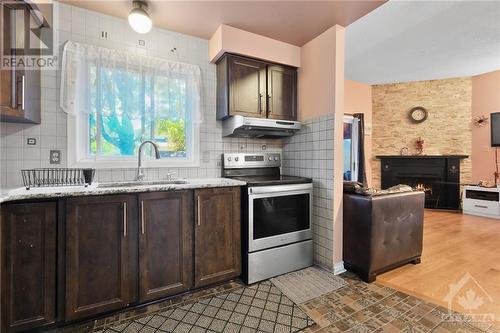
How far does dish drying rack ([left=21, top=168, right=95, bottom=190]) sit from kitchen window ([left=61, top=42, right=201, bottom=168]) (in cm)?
13

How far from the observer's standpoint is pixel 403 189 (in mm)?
2449

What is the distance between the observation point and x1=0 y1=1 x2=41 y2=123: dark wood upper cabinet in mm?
1548

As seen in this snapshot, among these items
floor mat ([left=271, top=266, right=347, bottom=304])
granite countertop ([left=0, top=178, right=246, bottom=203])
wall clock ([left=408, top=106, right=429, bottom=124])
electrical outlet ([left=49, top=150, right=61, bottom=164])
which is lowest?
floor mat ([left=271, top=266, right=347, bottom=304])

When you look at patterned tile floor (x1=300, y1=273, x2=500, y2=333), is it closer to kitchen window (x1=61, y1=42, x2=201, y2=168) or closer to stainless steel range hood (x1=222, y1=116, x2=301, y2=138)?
stainless steel range hood (x1=222, y1=116, x2=301, y2=138)

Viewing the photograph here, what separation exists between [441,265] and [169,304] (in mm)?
2774

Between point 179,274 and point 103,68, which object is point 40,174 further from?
point 179,274

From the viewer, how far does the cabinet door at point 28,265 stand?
4.57 feet

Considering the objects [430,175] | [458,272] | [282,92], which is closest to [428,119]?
[430,175]

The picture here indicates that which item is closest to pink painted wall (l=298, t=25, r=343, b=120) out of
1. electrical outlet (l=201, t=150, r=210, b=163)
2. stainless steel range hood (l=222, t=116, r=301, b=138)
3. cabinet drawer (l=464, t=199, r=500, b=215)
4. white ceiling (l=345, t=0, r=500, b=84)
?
stainless steel range hood (l=222, t=116, r=301, b=138)

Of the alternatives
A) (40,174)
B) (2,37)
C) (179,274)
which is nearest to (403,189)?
(179,274)

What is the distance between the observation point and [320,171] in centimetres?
249

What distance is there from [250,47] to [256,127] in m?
0.89

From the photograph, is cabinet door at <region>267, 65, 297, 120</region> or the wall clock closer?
cabinet door at <region>267, 65, 297, 120</region>

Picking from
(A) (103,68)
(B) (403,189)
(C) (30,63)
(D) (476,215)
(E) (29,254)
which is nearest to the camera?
(E) (29,254)
